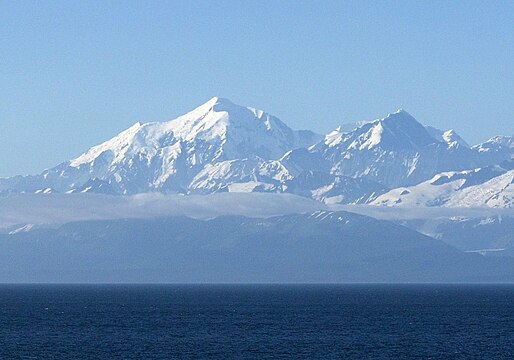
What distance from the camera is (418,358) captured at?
550 feet

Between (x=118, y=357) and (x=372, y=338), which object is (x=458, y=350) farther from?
(x=118, y=357)

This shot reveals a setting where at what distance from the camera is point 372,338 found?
7830 inches

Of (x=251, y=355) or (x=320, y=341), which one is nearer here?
(x=251, y=355)

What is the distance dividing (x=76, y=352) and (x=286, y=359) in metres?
29.4

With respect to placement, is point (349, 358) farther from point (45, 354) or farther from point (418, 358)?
point (45, 354)

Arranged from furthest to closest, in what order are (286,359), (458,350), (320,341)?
(320,341) < (458,350) < (286,359)

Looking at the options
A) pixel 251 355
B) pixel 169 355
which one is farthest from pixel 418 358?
pixel 169 355

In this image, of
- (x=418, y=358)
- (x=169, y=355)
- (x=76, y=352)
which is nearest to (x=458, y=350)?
(x=418, y=358)

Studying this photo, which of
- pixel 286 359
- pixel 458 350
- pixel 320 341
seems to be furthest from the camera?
pixel 320 341

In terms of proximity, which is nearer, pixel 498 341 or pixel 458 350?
pixel 458 350

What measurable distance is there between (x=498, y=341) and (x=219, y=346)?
42.2m

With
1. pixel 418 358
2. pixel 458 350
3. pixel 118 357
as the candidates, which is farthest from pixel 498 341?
pixel 118 357

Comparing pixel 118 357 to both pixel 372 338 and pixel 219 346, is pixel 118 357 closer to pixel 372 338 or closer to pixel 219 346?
pixel 219 346

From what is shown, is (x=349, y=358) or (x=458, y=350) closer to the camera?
(x=349, y=358)
